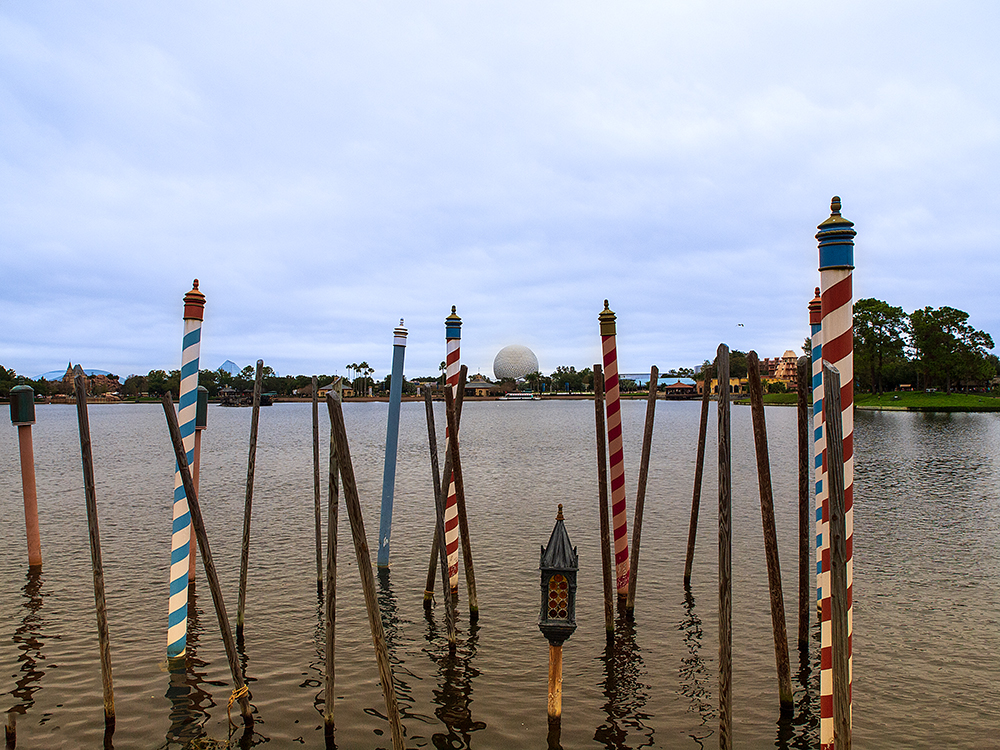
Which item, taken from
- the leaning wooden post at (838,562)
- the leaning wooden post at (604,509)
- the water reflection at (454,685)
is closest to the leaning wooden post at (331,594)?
the water reflection at (454,685)

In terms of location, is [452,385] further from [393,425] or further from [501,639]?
[501,639]

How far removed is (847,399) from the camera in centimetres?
542

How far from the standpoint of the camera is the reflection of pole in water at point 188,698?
760 centimetres

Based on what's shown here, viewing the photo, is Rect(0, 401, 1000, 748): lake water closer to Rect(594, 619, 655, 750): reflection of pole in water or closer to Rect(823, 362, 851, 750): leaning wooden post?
Rect(594, 619, 655, 750): reflection of pole in water

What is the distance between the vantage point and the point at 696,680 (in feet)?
29.4

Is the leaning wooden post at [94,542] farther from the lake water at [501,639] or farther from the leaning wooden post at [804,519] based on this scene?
the leaning wooden post at [804,519]

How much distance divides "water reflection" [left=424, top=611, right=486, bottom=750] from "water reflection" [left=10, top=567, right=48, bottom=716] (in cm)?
501

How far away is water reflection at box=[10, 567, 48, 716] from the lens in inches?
328

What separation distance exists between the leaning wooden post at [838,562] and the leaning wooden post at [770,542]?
87.3 inches

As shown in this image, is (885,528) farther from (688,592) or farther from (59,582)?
(59,582)

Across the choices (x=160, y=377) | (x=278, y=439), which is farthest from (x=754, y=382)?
(x=160, y=377)

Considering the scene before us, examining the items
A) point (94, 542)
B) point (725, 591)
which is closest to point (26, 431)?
point (94, 542)

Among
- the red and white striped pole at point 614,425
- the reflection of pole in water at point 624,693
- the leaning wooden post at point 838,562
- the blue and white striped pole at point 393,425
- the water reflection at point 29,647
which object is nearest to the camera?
the leaning wooden post at point 838,562

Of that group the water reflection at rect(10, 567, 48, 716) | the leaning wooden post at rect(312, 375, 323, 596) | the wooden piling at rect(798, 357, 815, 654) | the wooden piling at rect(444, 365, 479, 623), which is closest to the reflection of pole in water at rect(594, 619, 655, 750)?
the wooden piling at rect(444, 365, 479, 623)
